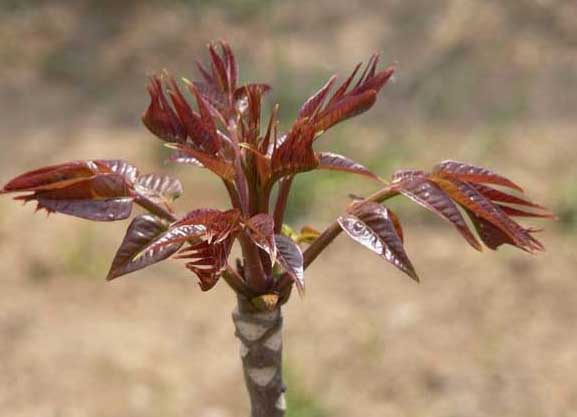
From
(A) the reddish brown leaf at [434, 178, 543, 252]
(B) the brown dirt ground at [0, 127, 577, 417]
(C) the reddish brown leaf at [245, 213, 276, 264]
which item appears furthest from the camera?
(B) the brown dirt ground at [0, 127, 577, 417]

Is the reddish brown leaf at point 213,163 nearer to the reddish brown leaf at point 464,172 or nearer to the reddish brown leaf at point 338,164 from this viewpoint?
the reddish brown leaf at point 338,164

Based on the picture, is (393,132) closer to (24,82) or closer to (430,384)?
(430,384)

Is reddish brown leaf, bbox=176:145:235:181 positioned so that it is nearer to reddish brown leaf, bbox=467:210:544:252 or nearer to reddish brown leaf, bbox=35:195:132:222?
reddish brown leaf, bbox=35:195:132:222

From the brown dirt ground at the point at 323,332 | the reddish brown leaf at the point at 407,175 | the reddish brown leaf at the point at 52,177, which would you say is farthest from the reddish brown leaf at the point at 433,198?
the brown dirt ground at the point at 323,332

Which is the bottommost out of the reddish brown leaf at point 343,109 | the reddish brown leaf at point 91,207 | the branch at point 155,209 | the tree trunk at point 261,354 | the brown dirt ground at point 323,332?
the brown dirt ground at point 323,332

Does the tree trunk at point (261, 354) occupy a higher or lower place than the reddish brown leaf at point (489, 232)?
lower

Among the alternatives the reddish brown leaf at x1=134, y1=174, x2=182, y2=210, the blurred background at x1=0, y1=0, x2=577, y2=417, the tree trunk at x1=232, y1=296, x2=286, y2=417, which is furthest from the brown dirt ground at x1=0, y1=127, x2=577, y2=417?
the reddish brown leaf at x1=134, y1=174, x2=182, y2=210
